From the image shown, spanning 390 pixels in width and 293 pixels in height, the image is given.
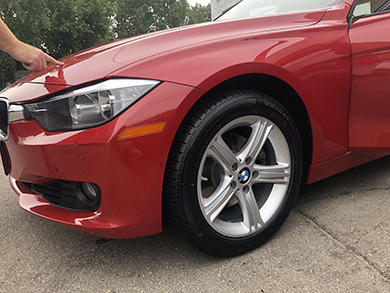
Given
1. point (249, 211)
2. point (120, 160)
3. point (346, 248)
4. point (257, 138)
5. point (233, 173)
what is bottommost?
point (346, 248)

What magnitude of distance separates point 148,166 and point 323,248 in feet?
3.24

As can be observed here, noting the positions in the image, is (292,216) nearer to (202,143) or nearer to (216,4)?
(202,143)

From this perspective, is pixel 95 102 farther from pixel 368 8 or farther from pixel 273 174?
→ pixel 368 8

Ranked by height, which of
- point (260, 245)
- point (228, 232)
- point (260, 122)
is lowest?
point (260, 245)

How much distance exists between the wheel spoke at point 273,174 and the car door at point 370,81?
0.50 meters

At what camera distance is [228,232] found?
5.11 feet

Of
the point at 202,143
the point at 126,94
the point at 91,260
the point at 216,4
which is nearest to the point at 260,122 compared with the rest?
the point at 202,143

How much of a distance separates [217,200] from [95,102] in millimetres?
711

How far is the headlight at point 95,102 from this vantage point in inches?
51.8

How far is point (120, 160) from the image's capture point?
4.27ft

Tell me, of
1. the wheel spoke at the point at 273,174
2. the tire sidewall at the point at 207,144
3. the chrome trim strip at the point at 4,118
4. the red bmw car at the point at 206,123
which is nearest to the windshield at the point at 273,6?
the red bmw car at the point at 206,123

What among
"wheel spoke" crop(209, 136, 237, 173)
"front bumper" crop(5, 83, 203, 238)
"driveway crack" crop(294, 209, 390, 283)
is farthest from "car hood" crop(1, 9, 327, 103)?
"driveway crack" crop(294, 209, 390, 283)

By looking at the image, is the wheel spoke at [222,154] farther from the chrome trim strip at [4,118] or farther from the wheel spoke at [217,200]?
the chrome trim strip at [4,118]

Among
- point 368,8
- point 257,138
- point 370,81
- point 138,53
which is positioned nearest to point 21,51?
point 138,53
